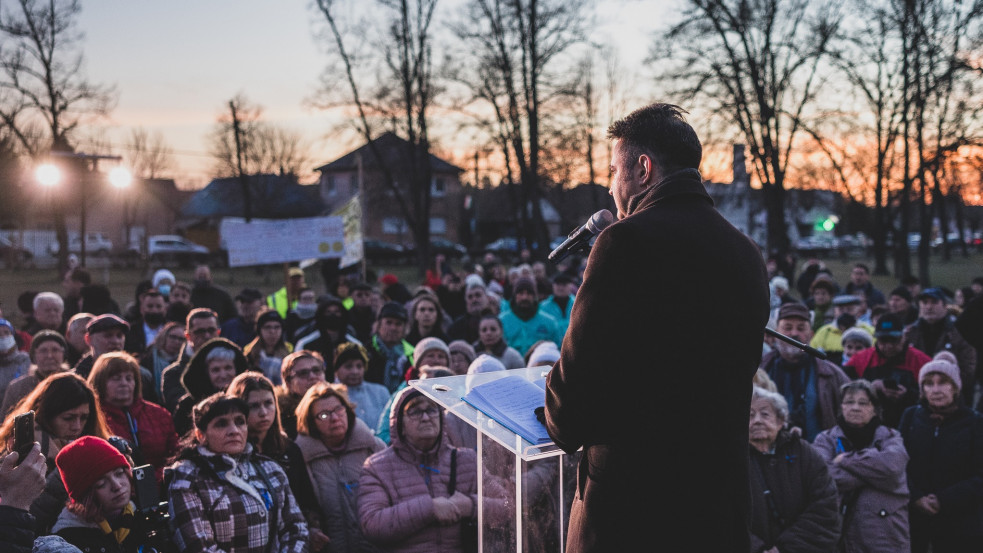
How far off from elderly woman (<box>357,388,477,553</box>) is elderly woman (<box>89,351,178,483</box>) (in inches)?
59.0

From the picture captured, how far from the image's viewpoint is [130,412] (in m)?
5.31

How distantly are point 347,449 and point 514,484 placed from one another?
8.96ft

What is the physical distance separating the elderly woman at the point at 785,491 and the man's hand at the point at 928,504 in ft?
3.65

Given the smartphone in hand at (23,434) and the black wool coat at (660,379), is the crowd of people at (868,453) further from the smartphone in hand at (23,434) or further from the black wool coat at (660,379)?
the smartphone in hand at (23,434)

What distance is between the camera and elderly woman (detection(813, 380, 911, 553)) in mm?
5078

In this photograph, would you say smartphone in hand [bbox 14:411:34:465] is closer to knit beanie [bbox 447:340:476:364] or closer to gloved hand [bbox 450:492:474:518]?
gloved hand [bbox 450:492:474:518]

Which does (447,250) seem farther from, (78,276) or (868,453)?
(868,453)

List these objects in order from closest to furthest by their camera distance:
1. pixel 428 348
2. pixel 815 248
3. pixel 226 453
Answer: pixel 226 453 → pixel 428 348 → pixel 815 248

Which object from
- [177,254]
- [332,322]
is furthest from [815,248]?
[332,322]

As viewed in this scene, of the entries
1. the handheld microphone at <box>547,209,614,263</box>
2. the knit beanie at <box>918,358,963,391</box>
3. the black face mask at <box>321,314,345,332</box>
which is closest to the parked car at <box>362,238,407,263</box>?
the black face mask at <box>321,314,345,332</box>

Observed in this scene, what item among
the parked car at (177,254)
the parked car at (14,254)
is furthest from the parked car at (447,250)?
the parked car at (14,254)

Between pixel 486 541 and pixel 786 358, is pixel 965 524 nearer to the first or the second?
pixel 786 358

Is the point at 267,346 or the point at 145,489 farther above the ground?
the point at 267,346

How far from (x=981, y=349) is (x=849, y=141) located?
72.9ft
